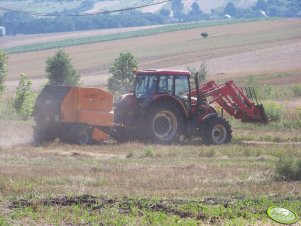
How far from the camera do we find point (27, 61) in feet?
247

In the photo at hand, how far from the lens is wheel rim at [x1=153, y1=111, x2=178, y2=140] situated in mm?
22141

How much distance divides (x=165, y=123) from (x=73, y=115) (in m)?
2.92

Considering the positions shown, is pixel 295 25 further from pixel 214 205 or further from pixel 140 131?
pixel 214 205

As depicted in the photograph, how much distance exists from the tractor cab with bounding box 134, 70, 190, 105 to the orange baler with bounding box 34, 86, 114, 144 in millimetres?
1063

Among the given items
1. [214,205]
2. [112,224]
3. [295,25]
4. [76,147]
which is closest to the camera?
[112,224]

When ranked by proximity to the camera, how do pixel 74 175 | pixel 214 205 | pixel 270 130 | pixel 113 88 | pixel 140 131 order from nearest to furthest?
pixel 214 205 < pixel 74 175 < pixel 140 131 < pixel 270 130 < pixel 113 88

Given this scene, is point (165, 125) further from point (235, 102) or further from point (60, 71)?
point (60, 71)

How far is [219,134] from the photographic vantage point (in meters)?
22.6

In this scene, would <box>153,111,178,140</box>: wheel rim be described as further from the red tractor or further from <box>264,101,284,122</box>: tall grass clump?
<box>264,101,284,122</box>: tall grass clump

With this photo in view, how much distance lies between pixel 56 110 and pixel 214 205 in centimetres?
1123

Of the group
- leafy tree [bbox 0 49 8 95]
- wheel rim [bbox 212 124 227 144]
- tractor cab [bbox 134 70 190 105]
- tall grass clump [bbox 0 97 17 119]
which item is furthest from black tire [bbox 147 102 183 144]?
leafy tree [bbox 0 49 8 95]

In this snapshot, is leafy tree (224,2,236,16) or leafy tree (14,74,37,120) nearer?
leafy tree (14,74,37,120)

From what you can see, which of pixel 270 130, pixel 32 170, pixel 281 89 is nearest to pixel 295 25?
pixel 281 89

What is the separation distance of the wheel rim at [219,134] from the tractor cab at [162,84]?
1.31 metres
